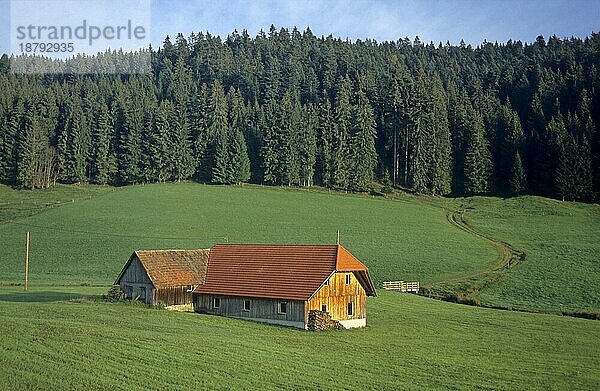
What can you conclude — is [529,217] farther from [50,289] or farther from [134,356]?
[134,356]

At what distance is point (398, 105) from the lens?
118750 millimetres

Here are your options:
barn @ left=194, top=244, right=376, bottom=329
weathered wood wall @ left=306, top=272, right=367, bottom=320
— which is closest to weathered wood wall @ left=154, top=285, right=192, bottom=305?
barn @ left=194, top=244, right=376, bottom=329

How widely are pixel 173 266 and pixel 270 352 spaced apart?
16.8 m

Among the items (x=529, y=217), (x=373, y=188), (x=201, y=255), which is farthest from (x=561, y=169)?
(x=201, y=255)

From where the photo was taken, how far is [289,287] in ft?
123

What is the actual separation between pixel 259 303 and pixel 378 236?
35.0m

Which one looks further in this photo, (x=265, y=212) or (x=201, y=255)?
(x=265, y=212)

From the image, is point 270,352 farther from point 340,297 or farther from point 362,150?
point 362,150

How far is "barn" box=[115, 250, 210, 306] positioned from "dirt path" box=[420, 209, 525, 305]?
1973cm

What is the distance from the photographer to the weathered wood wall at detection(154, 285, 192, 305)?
39.2 m

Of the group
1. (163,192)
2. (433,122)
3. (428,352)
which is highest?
(433,122)

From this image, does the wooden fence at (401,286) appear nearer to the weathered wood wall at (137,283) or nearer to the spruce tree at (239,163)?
the weathered wood wall at (137,283)

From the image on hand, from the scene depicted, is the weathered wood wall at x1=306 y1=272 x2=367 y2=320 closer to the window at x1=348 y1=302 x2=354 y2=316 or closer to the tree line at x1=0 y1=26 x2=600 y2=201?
the window at x1=348 y1=302 x2=354 y2=316

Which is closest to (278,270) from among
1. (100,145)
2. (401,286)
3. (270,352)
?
(270,352)
